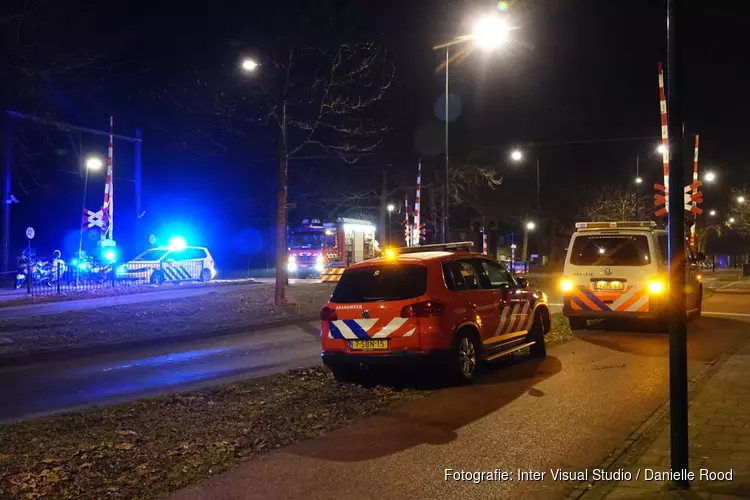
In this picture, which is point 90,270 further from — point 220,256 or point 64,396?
point 220,256

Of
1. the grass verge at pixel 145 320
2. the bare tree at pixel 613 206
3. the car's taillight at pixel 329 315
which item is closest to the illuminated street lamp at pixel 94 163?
the grass verge at pixel 145 320

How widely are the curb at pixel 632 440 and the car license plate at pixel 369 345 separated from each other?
3163 mm

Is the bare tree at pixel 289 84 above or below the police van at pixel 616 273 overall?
above

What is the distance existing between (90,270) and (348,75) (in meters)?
12.9

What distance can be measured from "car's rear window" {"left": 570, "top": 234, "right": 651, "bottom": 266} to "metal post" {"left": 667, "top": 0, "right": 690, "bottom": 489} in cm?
922

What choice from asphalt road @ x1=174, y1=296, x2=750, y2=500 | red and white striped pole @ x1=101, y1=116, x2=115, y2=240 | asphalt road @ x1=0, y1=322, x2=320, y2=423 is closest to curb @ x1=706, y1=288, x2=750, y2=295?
asphalt road @ x1=174, y1=296, x2=750, y2=500

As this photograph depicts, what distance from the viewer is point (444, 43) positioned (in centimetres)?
1767

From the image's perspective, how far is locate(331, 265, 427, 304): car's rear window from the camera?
868 cm

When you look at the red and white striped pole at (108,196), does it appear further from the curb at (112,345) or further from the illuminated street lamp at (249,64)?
the curb at (112,345)

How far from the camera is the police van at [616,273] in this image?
13.3 metres

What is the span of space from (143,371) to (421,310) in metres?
4.84

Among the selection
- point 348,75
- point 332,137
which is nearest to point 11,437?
point 348,75

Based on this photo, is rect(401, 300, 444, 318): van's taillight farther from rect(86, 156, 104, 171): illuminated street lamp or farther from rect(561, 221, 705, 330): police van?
rect(86, 156, 104, 171): illuminated street lamp

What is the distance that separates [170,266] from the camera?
26.9m
